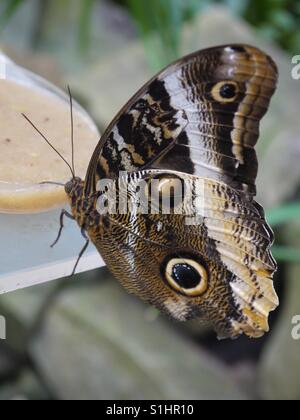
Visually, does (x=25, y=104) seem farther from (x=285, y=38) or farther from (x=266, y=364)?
(x=285, y=38)

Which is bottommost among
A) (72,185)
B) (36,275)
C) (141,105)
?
(36,275)

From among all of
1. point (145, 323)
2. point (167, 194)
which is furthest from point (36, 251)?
point (145, 323)

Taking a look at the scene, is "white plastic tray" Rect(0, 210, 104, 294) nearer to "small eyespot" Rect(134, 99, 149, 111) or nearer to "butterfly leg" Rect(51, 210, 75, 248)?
"butterfly leg" Rect(51, 210, 75, 248)

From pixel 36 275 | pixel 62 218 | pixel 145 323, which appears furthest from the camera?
pixel 145 323

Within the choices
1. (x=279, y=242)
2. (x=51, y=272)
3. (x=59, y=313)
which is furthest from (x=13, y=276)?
(x=59, y=313)

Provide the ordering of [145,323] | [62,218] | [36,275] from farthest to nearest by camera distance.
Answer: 1. [145,323]
2. [62,218]
3. [36,275]

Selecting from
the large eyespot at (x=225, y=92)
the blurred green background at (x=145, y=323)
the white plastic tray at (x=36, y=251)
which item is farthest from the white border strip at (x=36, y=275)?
the blurred green background at (x=145, y=323)

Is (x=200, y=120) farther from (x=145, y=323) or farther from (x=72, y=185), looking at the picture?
(x=145, y=323)

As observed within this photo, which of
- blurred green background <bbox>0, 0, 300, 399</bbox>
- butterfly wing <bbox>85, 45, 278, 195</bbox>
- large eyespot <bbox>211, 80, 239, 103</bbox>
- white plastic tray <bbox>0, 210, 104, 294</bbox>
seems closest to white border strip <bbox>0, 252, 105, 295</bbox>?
white plastic tray <bbox>0, 210, 104, 294</bbox>
